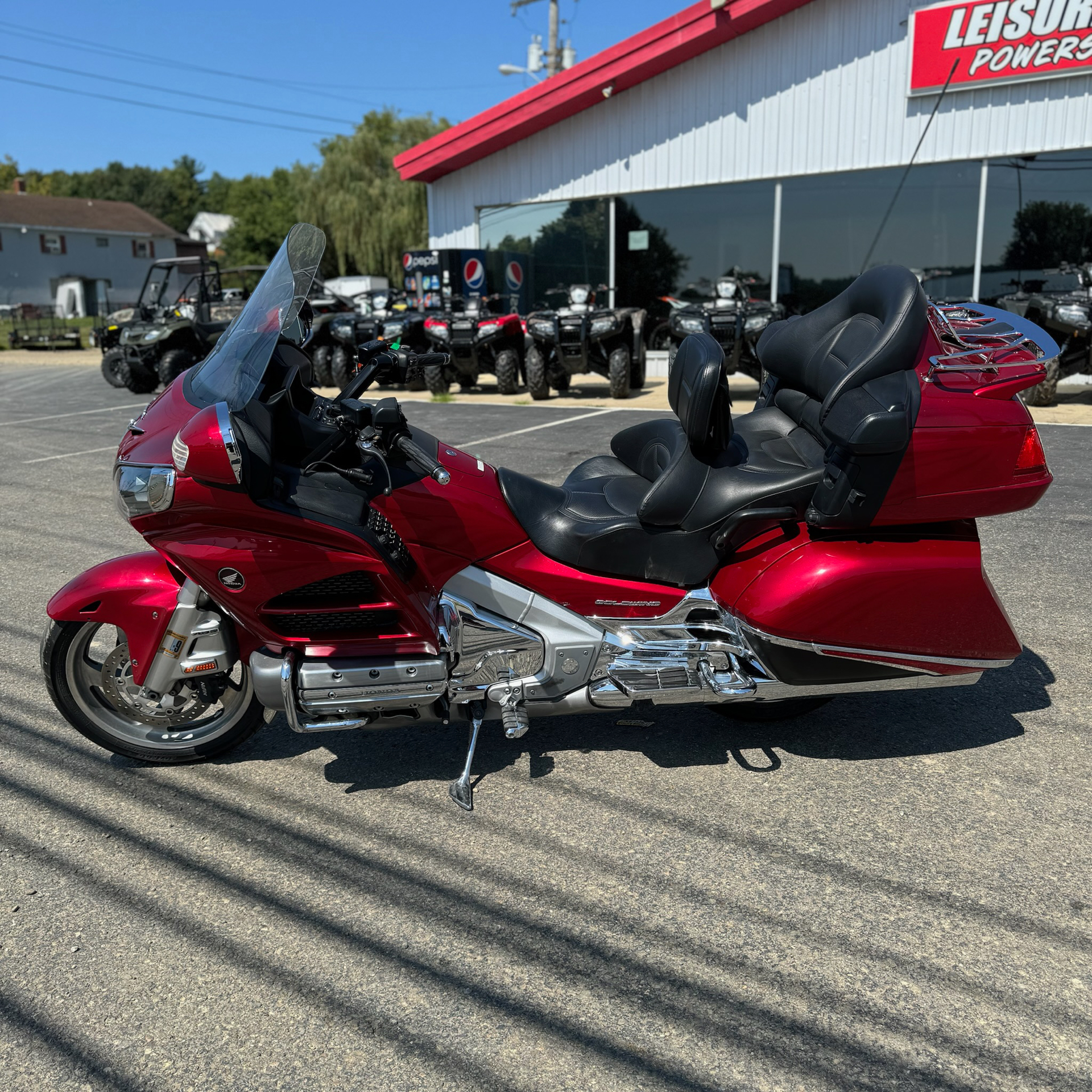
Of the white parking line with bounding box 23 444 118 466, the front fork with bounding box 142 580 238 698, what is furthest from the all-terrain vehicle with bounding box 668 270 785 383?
the front fork with bounding box 142 580 238 698

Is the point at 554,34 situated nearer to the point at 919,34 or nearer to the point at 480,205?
the point at 480,205

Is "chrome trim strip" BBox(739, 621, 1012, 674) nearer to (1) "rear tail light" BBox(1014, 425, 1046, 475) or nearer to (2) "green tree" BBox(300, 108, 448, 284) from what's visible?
(1) "rear tail light" BBox(1014, 425, 1046, 475)

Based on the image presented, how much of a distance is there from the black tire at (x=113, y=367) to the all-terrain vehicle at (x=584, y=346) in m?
7.59

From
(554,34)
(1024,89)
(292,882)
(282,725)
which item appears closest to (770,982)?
(292,882)

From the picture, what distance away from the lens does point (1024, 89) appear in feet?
39.9

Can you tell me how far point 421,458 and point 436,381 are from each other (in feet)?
37.0

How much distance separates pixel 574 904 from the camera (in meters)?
2.59

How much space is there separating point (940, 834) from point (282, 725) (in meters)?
2.34

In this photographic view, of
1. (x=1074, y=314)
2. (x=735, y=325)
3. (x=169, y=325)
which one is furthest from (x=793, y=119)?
(x=169, y=325)

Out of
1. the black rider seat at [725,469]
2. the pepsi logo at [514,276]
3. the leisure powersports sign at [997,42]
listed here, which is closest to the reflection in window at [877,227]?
the leisure powersports sign at [997,42]

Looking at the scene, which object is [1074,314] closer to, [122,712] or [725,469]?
[725,469]

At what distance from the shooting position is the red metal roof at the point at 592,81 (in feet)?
45.2

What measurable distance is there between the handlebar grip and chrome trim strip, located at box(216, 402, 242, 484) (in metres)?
0.44

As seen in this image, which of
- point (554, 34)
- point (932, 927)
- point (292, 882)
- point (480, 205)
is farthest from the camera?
point (554, 34)
